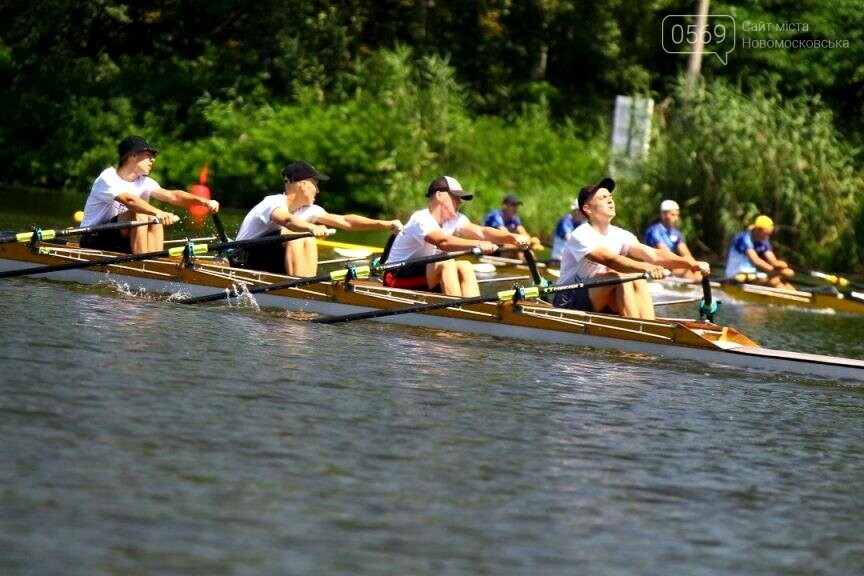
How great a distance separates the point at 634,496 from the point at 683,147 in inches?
864

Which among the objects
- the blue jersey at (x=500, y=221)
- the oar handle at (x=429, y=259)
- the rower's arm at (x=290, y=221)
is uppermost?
the blue jersey at (x=500, y=221)

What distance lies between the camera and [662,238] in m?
25.0

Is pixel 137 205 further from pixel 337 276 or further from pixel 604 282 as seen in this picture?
pixel 604 282

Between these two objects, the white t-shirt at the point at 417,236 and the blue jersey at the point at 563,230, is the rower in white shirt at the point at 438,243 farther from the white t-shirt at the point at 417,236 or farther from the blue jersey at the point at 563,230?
the blue jersey at the point at 563,230

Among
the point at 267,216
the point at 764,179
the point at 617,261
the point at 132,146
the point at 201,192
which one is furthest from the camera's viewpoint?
the point at 201,192

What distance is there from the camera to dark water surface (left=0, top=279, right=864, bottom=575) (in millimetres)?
8352

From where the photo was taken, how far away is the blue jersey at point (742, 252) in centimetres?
2498

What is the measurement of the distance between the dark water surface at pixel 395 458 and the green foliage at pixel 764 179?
15.4 m


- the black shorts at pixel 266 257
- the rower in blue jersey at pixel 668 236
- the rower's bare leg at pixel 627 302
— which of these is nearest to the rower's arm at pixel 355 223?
the black shorts at pixel 266 257

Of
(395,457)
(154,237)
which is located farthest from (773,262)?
(395,457)

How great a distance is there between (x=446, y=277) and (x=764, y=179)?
14620 millimetres

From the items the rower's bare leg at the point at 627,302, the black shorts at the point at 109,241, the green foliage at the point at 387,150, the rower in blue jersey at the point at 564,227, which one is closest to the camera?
the rower's bare leg at the point at 627,302

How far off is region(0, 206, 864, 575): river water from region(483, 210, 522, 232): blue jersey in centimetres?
1187

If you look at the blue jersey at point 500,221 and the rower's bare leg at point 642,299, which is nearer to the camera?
the rower's bare leg at point 642,299
